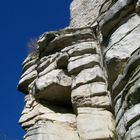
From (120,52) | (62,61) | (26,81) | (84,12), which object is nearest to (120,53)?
(120,52)

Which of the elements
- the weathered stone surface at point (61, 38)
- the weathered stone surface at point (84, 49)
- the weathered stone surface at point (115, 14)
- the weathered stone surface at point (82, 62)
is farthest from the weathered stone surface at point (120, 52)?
the weathered stone surface at point (61, 38)

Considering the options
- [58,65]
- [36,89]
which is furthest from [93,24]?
[36,89]

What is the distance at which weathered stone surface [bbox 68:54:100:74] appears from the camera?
10943 millimetres

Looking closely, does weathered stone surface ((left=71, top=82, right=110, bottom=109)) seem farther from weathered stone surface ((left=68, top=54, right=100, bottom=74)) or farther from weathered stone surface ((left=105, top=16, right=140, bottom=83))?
weathered stone surface ((left=105, top=16, right=140, bottom=83))

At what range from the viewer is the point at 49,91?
11477mm

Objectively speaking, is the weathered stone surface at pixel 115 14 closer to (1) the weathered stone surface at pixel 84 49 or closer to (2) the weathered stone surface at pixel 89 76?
(2) the weathered stone surface at pixel 89 76

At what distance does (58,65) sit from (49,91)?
27.5 inches

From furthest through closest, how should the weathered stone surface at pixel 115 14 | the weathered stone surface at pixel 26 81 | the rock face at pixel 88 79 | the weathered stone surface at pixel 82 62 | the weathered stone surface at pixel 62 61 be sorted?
the weathered stone surface at pixel 26 81, the weathered stone surface at pixel 62 61, the weathered stone surface at pixel 82 62, the weathered stone surface at pixel 115 14, the rock face at pixel 88 79

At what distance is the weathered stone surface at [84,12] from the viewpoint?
13.4 metres

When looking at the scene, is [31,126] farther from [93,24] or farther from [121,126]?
[121,126]

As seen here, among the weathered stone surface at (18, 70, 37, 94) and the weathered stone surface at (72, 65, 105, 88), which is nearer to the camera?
the weathered stone surface at (72, 65, 105, 88)

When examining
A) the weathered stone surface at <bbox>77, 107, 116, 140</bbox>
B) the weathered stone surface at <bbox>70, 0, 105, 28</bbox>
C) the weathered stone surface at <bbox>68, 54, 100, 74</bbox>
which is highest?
the weathered stone surface at <bbox>70, 0, 105, 28</bbox>

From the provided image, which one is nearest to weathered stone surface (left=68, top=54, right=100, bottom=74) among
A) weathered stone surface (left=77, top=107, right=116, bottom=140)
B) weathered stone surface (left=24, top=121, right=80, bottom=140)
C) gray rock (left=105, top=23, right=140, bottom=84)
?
weathered stone surface (left=77, top=107, right=116, bottom=140)

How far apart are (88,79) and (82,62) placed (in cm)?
57
